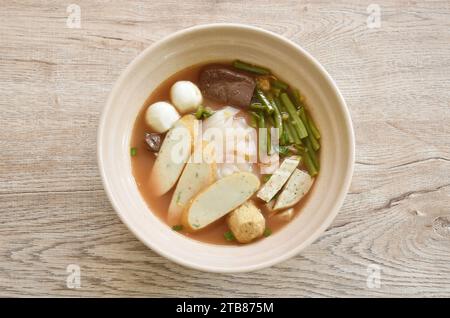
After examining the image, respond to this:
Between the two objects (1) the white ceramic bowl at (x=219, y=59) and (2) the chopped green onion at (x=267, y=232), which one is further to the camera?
(2) the chopped green onion at (x=267, y=232)

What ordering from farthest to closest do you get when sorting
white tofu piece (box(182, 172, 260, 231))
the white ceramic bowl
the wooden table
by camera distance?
1. the wooden table
2. white tofu piece (box(182, 172, 260, 231))
3. the white ceramic bowl

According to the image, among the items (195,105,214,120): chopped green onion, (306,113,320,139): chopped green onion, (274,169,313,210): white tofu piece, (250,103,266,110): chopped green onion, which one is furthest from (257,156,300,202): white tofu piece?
(195,105,214,120): chopped green onion

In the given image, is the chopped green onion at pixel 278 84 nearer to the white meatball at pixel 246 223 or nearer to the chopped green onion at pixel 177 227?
the white meatball at pixel 246 223

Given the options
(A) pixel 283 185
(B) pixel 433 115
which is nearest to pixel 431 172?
(B) pixel 433 115

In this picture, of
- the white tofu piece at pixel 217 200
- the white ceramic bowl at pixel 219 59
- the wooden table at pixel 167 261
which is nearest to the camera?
the white ceramic bowl at pixel 219 59

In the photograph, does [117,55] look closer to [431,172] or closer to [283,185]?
[283,185]

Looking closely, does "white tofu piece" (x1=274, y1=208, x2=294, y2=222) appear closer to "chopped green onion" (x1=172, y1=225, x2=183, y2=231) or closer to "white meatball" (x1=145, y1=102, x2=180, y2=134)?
"chopped green onion" (x1=172, y1=225, x2=183, y2=231)

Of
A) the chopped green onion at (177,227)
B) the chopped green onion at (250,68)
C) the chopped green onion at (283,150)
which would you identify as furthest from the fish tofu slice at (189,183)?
the chopped green onion at (250,68)
